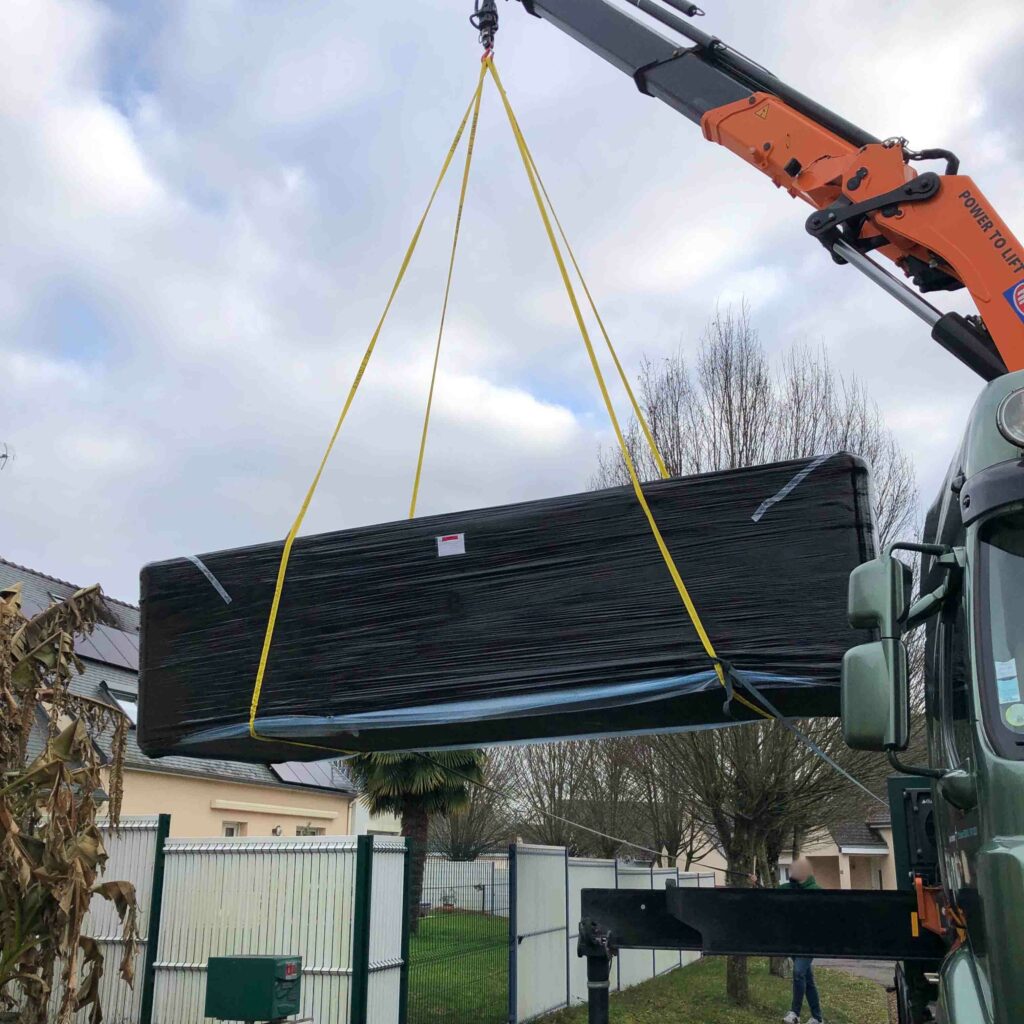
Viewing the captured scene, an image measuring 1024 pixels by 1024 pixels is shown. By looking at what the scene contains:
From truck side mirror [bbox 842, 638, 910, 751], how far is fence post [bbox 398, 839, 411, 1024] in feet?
24.7

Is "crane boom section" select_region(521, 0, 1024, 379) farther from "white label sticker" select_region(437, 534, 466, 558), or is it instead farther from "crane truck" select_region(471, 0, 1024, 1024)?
"white label sticker" select_region(437, 534, 466, 558)

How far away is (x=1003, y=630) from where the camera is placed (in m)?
2.51

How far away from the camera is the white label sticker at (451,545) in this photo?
13.8ft

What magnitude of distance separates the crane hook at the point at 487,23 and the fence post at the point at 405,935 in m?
6.70

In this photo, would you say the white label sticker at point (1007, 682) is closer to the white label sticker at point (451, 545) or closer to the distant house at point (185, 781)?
the white label sticker at point (451, 545)

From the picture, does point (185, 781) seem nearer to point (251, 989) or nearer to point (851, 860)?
point (251, 989)

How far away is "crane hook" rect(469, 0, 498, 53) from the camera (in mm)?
6278

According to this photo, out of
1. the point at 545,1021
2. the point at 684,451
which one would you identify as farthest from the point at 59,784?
the point at 684,451

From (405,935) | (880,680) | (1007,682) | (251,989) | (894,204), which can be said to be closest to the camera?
(1007,682)

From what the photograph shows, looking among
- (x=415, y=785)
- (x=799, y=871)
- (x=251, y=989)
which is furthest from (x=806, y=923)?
(x=415, y=785)

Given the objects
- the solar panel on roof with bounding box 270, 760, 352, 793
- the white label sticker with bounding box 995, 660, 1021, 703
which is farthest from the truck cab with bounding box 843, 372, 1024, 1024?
the solar panel on roof with bounding box 270, 760, 352, 793

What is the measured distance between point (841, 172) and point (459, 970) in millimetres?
8736

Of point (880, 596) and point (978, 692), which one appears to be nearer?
point (978, 692)

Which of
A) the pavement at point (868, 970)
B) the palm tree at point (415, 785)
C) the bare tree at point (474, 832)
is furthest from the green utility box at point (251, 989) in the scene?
the bare tree at point (474, 832)
